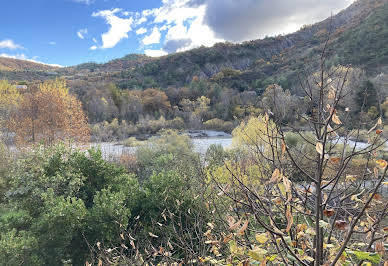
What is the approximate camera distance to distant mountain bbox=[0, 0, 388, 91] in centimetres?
3656

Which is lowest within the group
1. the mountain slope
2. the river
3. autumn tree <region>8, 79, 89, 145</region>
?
the river

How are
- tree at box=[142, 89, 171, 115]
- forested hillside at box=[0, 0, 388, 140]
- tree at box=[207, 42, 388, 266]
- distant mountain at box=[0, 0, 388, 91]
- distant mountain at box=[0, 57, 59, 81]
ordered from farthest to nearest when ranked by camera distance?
1. distant mountain at box=[0, 57, 59, 81]
2. tree at box=[142, 89, 171, 115]
3. distant mountain at box=[0, 0, 388, 91]
4. forested hillside at box=[0, 0, 388, 140]
5. tree at box=[207, 42, 388, 266]

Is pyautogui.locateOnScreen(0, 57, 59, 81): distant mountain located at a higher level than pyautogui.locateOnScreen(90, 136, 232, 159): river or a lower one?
higher

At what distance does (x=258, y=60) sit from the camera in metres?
68.2

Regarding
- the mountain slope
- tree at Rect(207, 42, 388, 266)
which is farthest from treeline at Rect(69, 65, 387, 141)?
tree at Rect(207, 42, 388, 266)

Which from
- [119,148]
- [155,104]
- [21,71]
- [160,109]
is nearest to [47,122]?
[119,148]

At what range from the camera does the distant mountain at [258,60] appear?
36562 millimetres

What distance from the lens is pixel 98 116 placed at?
119 feet

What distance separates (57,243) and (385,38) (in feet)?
152

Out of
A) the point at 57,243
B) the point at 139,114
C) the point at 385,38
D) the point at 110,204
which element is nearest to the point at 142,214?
the point at 110,204

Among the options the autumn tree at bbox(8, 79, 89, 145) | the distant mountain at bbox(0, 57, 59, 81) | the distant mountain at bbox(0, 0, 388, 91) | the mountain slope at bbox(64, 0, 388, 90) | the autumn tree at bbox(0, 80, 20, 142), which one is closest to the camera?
the autumn tree at bbox(8, 79, 89, 145)

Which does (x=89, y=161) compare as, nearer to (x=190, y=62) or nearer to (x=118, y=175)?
(x=118, y=175)

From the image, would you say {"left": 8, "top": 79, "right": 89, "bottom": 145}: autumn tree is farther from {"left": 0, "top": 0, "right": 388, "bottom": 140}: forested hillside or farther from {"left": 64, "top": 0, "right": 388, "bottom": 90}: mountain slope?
{"left": 64, "top": 0, "right": 388, "bottom": 90}: mountain slope

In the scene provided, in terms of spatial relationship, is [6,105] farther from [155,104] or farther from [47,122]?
[155,104]
